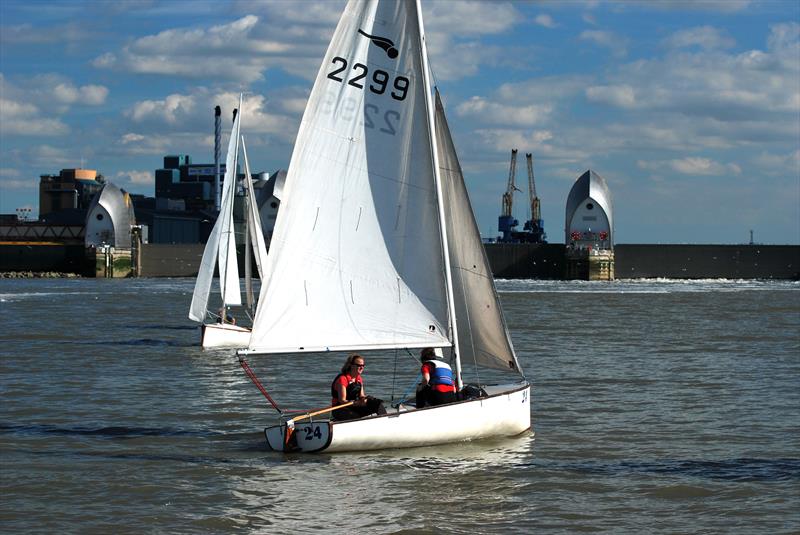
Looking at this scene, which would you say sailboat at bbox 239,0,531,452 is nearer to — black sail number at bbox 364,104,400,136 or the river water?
black sail number at bbox 364,104,400,136

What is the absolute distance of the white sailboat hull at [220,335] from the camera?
3786cm

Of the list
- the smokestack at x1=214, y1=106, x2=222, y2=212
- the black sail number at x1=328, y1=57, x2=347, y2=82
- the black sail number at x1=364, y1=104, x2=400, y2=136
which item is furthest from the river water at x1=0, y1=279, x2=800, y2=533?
the smokestack at x1=214, y1=106, x2=222, y2=212

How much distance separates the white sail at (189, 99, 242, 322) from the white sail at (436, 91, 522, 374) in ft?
72.9

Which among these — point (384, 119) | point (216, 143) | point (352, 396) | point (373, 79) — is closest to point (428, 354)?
point (352, 396)

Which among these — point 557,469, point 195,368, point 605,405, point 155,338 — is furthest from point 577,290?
point 557,469

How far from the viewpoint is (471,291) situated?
63.2ft

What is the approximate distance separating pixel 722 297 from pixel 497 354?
63.5 m

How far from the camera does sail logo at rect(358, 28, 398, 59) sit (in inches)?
699

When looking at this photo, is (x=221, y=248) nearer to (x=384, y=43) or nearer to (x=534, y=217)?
(x=384, y=43)

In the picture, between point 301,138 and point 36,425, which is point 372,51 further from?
point 36,425

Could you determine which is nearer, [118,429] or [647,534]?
[647,534]

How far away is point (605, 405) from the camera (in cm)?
2417

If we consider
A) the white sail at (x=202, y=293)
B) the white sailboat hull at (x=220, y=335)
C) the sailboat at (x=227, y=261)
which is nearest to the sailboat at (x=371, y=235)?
the white sailboat hull at (x=220, y=335)

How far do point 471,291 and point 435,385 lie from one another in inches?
77.8
